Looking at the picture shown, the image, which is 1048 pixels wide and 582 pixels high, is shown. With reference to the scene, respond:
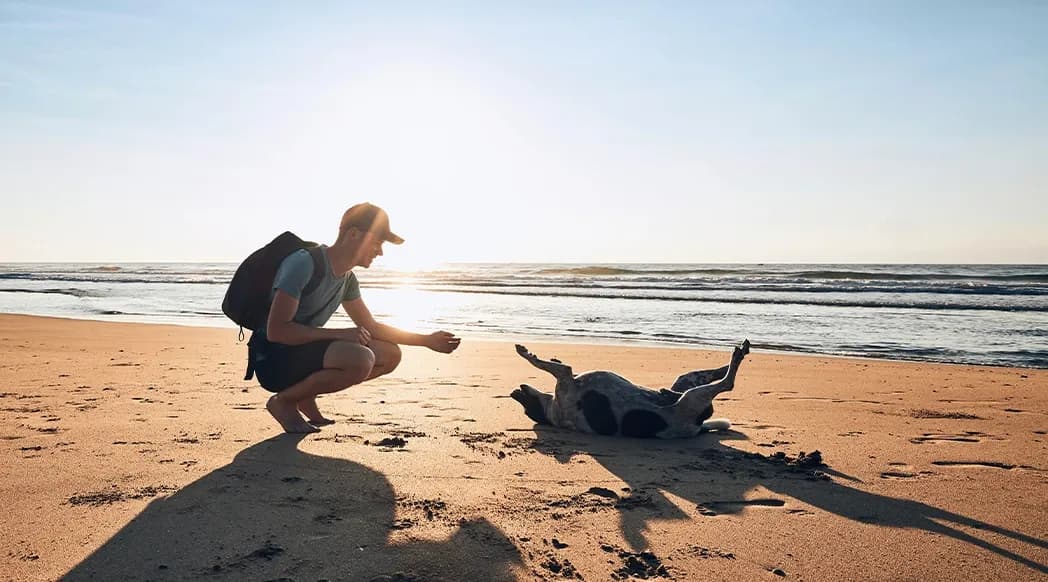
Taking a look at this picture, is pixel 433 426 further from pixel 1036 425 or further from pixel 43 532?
pixel 1036 425

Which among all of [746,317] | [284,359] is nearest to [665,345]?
[746,317]

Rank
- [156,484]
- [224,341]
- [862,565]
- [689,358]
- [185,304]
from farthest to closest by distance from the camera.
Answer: [185,304] < [224,341] < [689,358] < [156,484] < [862,565]

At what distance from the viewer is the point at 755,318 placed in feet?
52.5

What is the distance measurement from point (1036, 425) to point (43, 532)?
19.9 feet

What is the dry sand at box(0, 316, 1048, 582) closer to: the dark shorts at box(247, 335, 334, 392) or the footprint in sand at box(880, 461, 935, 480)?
the footprint in sand at box(880, 461, 935, 480)

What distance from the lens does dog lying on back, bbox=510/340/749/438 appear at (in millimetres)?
4750

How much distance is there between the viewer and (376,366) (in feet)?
15.7

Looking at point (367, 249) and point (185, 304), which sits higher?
point (367, 249)

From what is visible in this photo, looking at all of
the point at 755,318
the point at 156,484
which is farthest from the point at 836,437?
the point at 755,318

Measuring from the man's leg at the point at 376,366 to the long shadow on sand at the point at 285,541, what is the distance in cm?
127

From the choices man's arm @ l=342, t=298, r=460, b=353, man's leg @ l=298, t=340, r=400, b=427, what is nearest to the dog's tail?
man's arm @ l=342, t=298, r=460, b=353

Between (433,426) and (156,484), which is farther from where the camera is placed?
(433,426)

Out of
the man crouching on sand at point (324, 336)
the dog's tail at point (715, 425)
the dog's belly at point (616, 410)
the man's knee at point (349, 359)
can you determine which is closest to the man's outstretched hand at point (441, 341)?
the man crouching on sand at point (324, 336)

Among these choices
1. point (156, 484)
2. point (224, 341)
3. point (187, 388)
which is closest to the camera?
point (156, 484)
